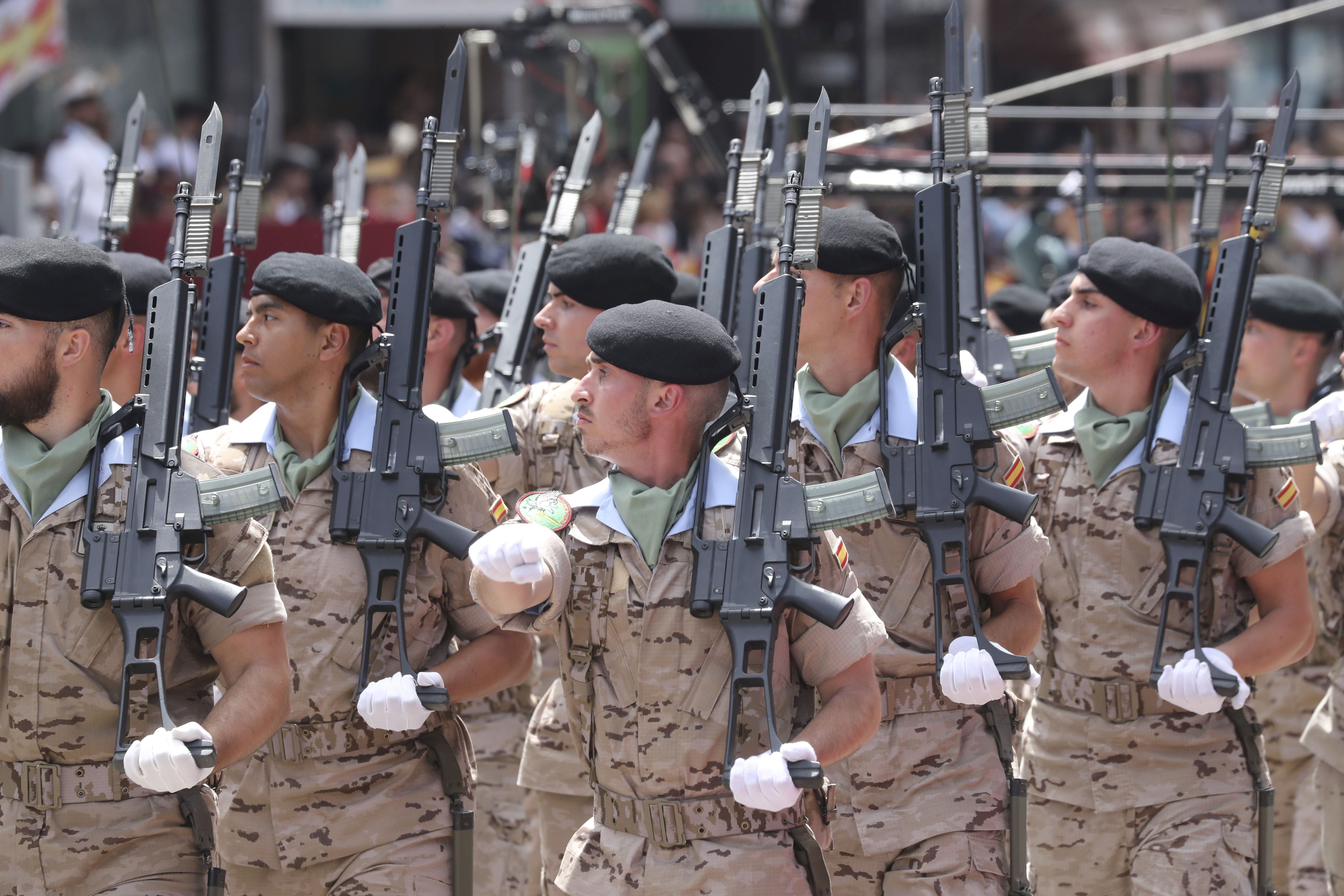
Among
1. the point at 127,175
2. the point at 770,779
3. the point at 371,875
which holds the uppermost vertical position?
the point at 127,175

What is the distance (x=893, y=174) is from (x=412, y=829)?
4.68 m

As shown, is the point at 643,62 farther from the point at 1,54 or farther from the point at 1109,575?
the point at 1109,575

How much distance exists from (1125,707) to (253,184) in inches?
118

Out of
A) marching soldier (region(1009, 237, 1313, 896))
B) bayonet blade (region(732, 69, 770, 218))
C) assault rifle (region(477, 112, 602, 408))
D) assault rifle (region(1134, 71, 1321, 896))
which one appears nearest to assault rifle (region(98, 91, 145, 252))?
assault rifle (region(477, 112, 602, 408))

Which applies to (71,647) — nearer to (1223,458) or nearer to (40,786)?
(40,786)

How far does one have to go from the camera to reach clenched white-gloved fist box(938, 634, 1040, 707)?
3889 millimetres

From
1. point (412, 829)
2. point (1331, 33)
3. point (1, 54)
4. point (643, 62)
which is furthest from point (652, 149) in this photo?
point (1331, 33)

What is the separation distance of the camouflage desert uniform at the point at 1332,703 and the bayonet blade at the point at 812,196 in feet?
7.10

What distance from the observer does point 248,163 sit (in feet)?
17.3

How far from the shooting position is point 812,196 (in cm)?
379

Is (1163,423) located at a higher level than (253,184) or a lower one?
lower

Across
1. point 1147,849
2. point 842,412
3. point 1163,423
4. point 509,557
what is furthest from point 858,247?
point 1147,849

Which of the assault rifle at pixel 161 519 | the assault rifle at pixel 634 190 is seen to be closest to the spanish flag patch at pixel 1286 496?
the assault rifle at pixel 161 519

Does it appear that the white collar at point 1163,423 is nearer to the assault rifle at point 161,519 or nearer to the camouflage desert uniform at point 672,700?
the camouflage desert uniform at point 672,700
